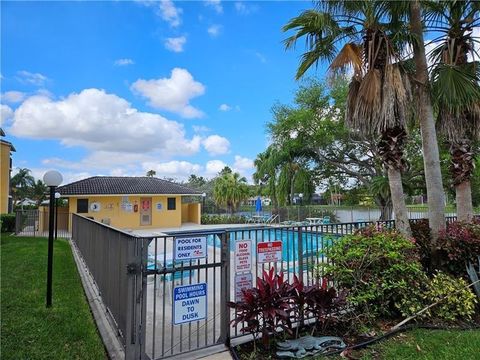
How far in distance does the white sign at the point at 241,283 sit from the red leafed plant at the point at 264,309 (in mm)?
305

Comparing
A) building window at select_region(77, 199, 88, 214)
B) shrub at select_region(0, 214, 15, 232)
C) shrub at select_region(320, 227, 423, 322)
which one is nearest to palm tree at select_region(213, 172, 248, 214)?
building window at select_region(77, 199, 88, 214)

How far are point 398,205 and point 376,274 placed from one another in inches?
80.2

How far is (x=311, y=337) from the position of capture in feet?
13.0

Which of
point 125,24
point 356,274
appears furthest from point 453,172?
point 125,24

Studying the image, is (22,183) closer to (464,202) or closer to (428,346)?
(464,202)

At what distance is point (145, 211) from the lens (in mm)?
24141

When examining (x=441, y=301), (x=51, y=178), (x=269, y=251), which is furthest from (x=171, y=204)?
(x=441, y=301)

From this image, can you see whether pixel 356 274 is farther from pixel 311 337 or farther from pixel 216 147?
pixel 216 147

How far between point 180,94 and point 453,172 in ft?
44.6

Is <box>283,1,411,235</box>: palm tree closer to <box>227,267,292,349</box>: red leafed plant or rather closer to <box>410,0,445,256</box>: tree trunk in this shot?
<box>410,0,445,256</box>: tree trunk

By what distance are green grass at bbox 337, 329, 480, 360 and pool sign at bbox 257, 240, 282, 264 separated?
154 cm

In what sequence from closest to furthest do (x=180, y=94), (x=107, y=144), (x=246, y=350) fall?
(x=246, y=350), (x=180, y=94), (x=107, y=144)

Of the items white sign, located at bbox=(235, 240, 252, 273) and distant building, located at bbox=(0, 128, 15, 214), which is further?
distant building, located at bbox=(0, 128, 15, 214)

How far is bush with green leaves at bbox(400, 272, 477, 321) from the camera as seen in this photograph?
4.71 m
